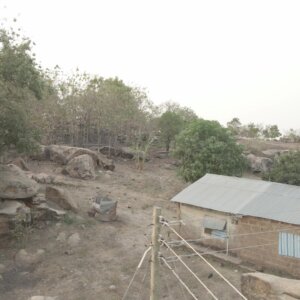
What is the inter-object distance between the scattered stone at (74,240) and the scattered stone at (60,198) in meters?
1.97

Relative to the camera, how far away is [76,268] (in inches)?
513

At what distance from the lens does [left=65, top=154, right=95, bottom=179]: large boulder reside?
22844 mm

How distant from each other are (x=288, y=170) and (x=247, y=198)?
7516mm

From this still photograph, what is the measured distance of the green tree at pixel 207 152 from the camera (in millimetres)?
20469

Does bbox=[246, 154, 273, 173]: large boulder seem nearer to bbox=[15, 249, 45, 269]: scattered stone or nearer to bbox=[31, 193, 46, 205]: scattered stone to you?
bbox=[31, 193, 46, 205]: scattered stone

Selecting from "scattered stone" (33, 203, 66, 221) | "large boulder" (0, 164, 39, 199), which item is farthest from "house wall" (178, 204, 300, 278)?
"large boulder" (0, 164, 39, 199)

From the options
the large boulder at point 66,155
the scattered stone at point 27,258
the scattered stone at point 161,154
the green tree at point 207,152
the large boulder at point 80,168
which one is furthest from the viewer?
the scattered stone at point 161,154

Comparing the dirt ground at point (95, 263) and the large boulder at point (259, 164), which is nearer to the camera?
the dirt ground at point (95, 263)

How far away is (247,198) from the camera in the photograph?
1402cm

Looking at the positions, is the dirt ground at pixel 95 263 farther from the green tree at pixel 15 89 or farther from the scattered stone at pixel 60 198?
the green tree at pixel 15 89

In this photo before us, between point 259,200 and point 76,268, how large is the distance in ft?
21.6

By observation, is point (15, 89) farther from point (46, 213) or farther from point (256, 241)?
point (256, 241)

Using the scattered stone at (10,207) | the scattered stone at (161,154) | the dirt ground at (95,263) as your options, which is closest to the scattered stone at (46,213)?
the dirt ground at (95,263)

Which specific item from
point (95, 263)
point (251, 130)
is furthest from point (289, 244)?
point (251, 130)
